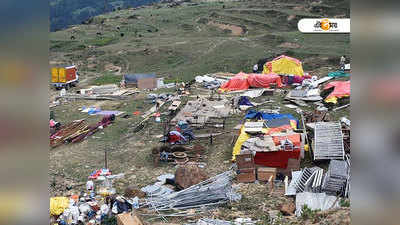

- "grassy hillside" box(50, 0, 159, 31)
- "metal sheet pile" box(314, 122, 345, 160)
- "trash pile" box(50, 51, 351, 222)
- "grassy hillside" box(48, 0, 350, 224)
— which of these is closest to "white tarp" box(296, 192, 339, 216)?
"trash pile" box(50, 51, 351, 222)

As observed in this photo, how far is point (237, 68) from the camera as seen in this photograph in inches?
1139

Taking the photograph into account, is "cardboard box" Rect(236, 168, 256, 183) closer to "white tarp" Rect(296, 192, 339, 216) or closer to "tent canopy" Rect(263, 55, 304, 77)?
"white tarp" Rect(296, 192, 339, 216)

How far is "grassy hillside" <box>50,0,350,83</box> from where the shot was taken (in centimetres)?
3009

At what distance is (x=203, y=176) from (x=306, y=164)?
2907mm

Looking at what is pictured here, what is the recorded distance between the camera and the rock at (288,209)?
913 cm

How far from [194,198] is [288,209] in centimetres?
221

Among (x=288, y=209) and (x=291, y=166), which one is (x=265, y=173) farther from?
(x=288, y=209)

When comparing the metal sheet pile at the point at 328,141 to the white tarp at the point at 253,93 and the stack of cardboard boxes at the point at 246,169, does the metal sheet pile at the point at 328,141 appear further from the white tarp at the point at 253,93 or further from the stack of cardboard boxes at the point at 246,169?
the white tarp at the point at 253,93

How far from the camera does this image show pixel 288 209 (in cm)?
924

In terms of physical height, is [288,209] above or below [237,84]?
below

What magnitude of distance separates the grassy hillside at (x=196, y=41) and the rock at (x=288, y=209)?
14330mm

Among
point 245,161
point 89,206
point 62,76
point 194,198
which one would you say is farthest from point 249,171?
point 62,76
